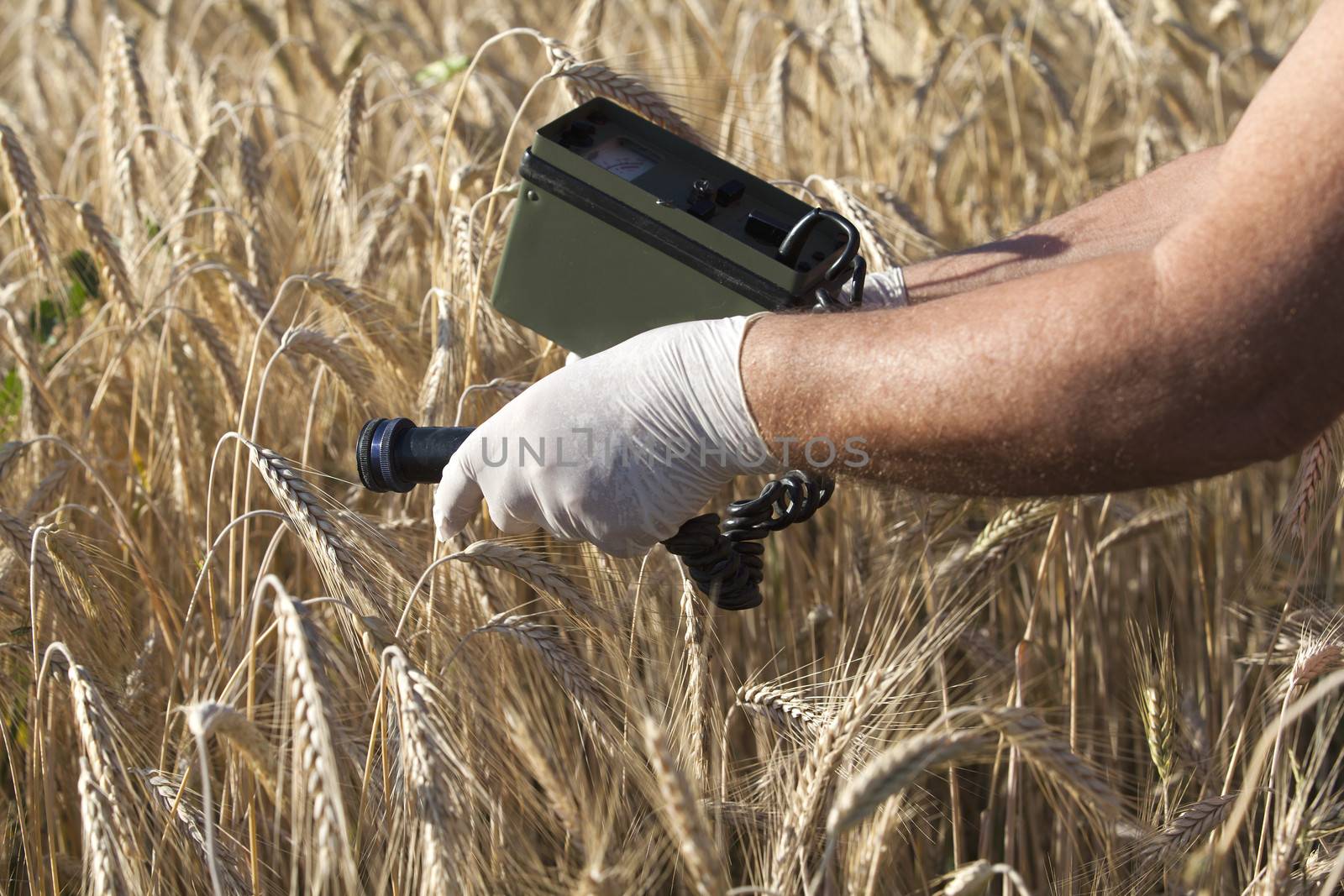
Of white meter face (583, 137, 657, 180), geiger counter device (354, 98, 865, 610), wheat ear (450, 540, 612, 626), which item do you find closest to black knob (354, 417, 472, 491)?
geiger counter device (354, 98, 865, 610)

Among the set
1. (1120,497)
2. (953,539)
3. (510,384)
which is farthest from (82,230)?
(1120,497)

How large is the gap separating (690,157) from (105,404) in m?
1.54

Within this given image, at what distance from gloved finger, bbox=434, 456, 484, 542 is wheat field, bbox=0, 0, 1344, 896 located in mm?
53

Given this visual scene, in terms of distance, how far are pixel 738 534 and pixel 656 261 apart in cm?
36

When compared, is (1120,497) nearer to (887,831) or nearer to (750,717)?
(750,717)

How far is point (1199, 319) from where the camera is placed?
106 cm

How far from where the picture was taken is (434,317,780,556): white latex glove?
1312 millimetres

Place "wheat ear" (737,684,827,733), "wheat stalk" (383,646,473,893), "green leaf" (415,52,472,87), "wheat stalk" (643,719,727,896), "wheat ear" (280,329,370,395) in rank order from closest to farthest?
"wheat stalk" (643,719,727,896)
"wheat stalk" (383,646,473,893)
"wheat ear" (737,684,827,733)
"wheat ear" (280,329,370,395)
"green leaf" (415,52,472,87)

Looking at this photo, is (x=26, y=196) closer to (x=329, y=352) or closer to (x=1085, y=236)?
(x=329, y=352)

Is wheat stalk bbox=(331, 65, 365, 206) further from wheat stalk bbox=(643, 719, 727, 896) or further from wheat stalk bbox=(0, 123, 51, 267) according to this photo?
wheat stalk bbox=(643, 719, 727, 896)

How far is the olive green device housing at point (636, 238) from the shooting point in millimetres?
1358

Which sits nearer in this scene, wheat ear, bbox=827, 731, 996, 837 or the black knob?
wheat ear, bbox=827, 731, 996, 837

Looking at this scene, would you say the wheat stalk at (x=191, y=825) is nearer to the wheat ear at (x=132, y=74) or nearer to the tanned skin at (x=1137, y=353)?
the tanned skin at (x=1137, y=353)

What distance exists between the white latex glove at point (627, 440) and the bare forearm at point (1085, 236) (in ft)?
1.49
